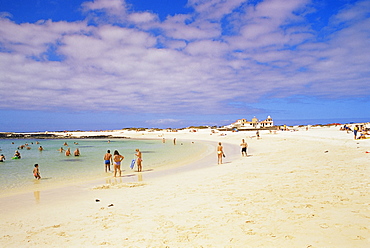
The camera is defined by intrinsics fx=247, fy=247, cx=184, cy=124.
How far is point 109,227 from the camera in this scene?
639cm

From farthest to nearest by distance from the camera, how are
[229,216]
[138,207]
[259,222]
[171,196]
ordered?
[171,196], [138,207], [229,216], [259,222]

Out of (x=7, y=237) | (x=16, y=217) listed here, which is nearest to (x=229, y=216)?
(x=7, y=237)

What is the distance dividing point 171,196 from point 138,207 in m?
1.58

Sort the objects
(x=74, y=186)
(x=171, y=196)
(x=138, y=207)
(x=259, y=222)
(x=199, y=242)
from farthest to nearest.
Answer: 1. (x=74, y=186)
2. (x=171, y=196)
3. (x=138, y=207)
4. (x=259, y=222)
5. (x=199, y=242)

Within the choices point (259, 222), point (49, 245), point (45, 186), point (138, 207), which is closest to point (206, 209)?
point (259, 222)

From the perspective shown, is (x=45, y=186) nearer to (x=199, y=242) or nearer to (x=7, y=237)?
(x=7, y=237)

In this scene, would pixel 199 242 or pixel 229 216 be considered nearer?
pixel 199 242

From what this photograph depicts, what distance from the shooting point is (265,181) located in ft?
→ 35.0

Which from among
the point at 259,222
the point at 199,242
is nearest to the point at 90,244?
the point at 199,242

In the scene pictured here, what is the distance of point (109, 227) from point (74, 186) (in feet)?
25.3

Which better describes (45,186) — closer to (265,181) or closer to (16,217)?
(16,217)

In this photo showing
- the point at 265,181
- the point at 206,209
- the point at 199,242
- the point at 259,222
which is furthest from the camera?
the point at 265,181

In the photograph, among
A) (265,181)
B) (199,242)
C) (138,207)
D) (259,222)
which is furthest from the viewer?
(265,181)

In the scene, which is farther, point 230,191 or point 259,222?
point 230,191
